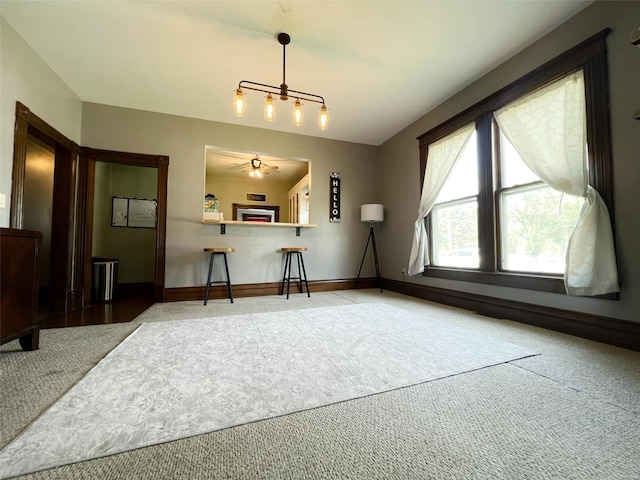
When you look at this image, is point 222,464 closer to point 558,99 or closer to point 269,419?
point 269,419

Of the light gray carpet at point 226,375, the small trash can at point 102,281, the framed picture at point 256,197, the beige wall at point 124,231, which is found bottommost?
the light gray carpet at point 226,375

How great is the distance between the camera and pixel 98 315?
257cm

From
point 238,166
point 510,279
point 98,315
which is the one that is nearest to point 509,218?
point 510,279

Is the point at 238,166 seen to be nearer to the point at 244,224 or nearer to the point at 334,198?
the point at 244,224

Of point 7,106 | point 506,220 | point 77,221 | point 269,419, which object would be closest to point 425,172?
point 506,220

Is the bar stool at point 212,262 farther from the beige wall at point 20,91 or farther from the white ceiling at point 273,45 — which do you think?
the white ceiling at point 273,45

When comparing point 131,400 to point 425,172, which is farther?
point 425,172

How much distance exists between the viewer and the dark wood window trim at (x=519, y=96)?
1.83m

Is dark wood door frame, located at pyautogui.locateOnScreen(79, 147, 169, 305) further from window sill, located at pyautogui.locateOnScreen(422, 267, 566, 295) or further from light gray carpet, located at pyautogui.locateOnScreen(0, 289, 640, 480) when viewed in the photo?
window sill, located at pyautogui.locateOnScreen(422, 267, 566, 295)

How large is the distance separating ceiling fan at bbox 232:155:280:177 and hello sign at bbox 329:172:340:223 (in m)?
1.65

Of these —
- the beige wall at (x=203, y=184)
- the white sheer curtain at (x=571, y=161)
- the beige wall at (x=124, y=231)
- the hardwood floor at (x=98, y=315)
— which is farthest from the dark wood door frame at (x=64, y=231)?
the white sheer curtain at (x=571, y=161)

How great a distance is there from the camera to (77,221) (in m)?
2.95

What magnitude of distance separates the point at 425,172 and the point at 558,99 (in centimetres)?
150

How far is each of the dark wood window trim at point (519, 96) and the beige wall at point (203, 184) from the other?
4.76ft
